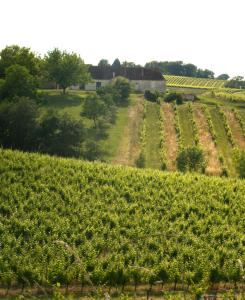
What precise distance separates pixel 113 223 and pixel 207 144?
1260 inches

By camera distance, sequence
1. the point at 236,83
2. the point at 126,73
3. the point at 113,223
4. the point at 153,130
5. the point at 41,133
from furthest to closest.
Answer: the point at 236,83 → the point at 126,73 → the point at 153,130 → the point at 41,133 → the point at 113,223

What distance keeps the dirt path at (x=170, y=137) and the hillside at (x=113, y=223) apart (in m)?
12.1

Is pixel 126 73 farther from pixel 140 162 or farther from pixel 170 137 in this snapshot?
pixel 140 162

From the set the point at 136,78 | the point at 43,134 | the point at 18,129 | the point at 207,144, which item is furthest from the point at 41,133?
the point at 136,78

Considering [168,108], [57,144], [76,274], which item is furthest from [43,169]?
[168,108]

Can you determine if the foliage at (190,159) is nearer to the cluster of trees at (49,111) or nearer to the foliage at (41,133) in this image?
the cluster of trees at (49,111)

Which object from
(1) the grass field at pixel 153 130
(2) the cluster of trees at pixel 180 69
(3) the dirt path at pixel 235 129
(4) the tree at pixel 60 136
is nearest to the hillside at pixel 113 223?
(4) the tree at pixel 60 136

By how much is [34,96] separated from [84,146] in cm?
2034

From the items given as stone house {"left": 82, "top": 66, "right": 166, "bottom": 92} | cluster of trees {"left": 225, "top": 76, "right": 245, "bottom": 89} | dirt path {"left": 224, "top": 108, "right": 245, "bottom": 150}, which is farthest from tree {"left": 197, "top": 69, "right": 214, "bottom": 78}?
dirt path {"left": 224, "top": 108, "right": 245, "bottom": 150}

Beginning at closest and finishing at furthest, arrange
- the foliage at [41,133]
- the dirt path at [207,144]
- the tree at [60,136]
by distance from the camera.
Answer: the tree at [60,136] → the foliage at [41,133] → the dirt path at [207,144]

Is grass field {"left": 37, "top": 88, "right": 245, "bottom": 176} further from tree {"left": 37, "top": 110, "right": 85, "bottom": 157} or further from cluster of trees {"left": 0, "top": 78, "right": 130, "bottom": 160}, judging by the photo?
tree {"left": 37, "top": 110, "right": 85, "bottom": 157}

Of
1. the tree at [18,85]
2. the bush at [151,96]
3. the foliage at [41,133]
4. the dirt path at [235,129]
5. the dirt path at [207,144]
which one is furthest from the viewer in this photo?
the bush at [151,96]

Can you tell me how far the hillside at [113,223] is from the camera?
22.0 metres

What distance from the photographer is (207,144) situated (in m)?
58.4
